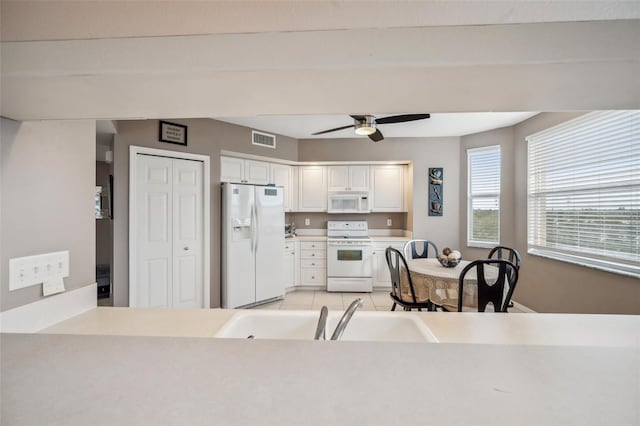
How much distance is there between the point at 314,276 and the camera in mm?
4387

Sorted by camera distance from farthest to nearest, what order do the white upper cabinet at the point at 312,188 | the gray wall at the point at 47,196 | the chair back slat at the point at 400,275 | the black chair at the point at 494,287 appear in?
the white upper cabinet at the point at 312,188
the chair back slat at the point at 400,275
the black chair at the point at 494,287
the gray wall at the point at 47,196

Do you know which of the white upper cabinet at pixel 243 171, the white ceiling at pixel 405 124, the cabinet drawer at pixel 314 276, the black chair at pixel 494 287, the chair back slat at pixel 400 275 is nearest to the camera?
the black chair at pixel 494 287

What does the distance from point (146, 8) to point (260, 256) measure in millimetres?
3469

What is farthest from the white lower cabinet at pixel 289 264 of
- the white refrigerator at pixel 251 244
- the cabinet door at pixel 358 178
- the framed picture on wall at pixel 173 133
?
the framed picture on wall at pixel 173 133

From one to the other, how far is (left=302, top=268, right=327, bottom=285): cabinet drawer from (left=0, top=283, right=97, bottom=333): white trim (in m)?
3.41

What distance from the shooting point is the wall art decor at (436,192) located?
4.37 metres

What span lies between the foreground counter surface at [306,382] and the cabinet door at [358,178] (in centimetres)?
422

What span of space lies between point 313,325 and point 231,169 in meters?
3.08

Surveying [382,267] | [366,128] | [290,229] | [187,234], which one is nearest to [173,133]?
[187,234]

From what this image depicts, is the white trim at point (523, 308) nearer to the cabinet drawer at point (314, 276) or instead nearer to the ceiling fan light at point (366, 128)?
the cabinet drawer at point (314, 276)

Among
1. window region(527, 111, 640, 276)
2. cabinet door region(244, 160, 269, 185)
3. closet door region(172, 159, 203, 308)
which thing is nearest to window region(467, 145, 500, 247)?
window region(527, 111, 640, 276)

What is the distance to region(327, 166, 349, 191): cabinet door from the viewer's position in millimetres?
4645

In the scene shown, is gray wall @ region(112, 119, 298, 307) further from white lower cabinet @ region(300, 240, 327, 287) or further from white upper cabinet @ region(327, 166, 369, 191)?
white lower cabinet @ region(300, 240, 327, 287)

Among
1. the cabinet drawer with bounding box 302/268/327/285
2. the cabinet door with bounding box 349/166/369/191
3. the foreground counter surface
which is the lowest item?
the cabinet drawer with bounding box 302/268/327/285
